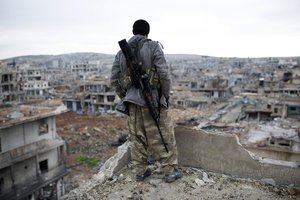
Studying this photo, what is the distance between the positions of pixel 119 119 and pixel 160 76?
39.0m

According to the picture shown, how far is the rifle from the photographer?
153 inches

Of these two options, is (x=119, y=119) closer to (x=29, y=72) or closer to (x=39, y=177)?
(x=39, y=177)

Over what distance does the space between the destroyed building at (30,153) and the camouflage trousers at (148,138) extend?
37.4 feet

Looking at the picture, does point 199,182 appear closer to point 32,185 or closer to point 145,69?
point 145,69

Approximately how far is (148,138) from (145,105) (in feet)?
1.70

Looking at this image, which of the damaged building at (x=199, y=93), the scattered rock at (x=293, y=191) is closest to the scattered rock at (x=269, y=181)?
the scattered rock at (x=293, y=191)

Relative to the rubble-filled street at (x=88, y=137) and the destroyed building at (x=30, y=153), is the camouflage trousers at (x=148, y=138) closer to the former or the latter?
the destroyed building at (x=30, y=153)

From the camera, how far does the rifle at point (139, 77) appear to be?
3.89 meters

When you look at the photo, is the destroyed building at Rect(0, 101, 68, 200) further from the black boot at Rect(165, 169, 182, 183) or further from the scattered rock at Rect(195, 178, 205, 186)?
the scattered rock at Rect(195, 178, 205, 186)

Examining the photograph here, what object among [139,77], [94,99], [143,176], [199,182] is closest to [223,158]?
[199,182]

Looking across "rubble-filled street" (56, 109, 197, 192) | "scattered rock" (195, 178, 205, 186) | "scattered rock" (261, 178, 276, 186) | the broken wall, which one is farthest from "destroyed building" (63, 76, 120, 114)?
"scattered rock" (261, 178, 276, 186)

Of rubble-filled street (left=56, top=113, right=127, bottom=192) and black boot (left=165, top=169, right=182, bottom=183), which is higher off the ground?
black boot (left=165, top=169, right=182, bottom=183)

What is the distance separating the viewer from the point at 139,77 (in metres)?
3.98

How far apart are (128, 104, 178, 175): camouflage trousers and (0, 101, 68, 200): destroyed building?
1141 cm
